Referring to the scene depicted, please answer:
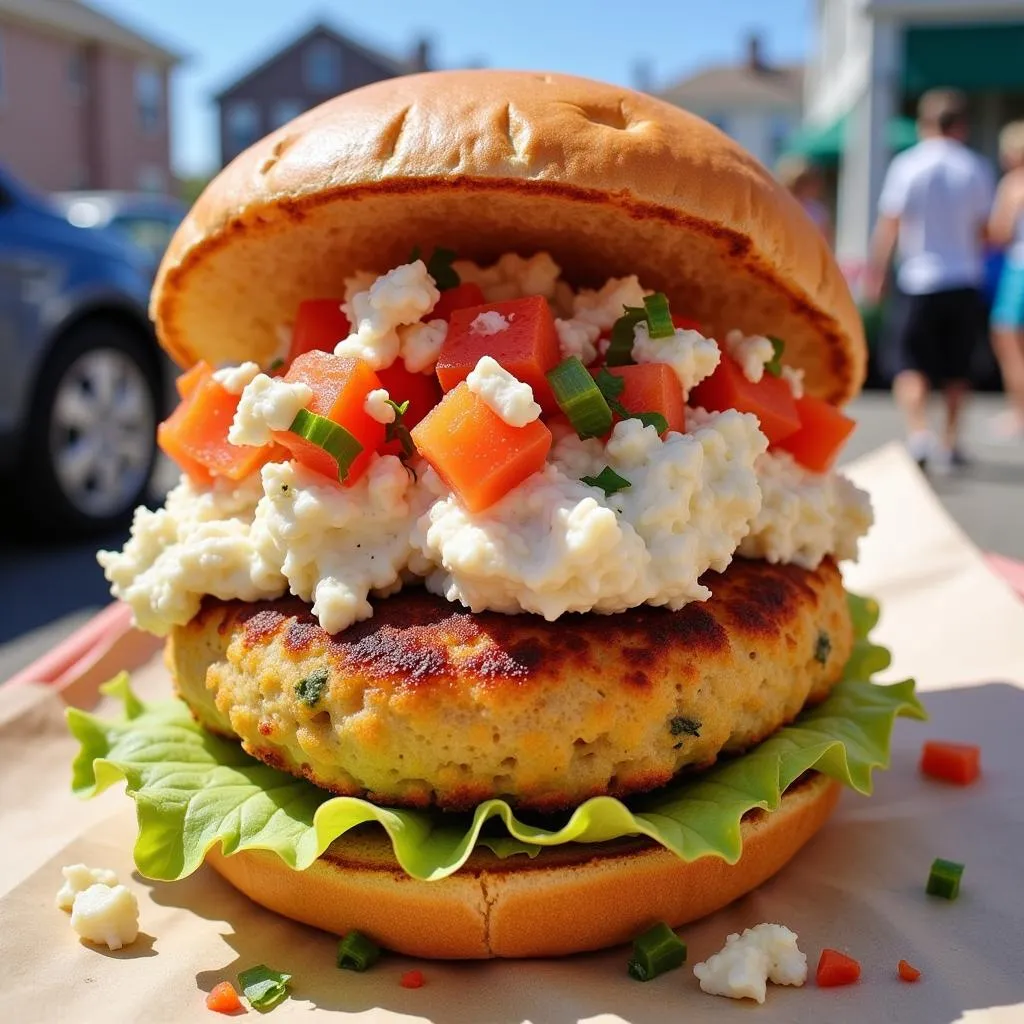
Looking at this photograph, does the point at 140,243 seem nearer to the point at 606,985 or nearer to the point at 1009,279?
the point at 1009,279

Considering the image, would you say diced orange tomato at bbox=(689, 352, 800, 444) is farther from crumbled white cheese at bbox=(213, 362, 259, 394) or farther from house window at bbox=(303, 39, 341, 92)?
house window at bbox=(303, 39, 341, 92)

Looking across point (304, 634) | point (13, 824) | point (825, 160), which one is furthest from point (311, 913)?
point (825, 160)

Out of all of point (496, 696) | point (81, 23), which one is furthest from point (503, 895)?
point (81, 23)

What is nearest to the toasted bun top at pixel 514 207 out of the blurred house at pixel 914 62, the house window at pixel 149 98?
the blurred house at pixel 914 62

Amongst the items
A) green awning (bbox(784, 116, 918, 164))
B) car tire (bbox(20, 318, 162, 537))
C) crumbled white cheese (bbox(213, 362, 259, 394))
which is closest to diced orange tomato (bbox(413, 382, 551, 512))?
crumbled white cheese (bbox(213, 362, 259, 394))

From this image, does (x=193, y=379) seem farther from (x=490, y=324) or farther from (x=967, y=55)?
(x=967, y=55)
